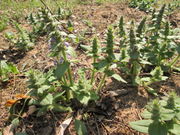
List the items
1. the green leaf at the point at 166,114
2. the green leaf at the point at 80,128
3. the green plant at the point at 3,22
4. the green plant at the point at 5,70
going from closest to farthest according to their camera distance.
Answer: the green leaf at the point at 166,114 < the green leaf at the point at 80,128 < the green plant at the point at 5,70 < the green plant at the point at 3,22

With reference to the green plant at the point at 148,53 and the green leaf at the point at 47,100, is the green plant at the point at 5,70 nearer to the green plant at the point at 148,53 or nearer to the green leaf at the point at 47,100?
the green leaf at the point at 47,100

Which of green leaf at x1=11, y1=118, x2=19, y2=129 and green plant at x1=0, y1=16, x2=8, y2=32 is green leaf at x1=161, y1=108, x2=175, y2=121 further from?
green plant at x1=0, y1=16, x2=8, y2=32

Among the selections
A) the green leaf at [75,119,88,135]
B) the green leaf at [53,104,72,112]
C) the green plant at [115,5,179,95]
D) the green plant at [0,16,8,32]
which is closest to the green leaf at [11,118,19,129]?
the green leaf at [53,104,72,112]

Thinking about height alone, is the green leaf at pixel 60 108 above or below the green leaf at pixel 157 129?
below

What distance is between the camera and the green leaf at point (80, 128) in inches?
98.0

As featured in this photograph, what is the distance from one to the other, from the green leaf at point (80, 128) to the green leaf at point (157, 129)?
2.85 feet

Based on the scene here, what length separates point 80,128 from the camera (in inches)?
99.2

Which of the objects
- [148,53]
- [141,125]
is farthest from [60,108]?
[148,53]

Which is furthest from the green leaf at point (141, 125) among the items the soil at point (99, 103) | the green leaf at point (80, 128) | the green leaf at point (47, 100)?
the green leaf at point (47, 100)

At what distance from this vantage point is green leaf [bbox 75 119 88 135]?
8.16 feet

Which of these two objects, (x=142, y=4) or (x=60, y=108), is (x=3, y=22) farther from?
(x=142, y=4)

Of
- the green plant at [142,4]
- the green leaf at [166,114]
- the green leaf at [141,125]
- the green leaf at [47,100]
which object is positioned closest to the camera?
the green leaf at [166,114]

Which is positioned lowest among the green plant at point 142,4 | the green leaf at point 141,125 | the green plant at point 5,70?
the green leaf at point 141,125

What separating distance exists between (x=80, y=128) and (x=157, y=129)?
38.3 inches
